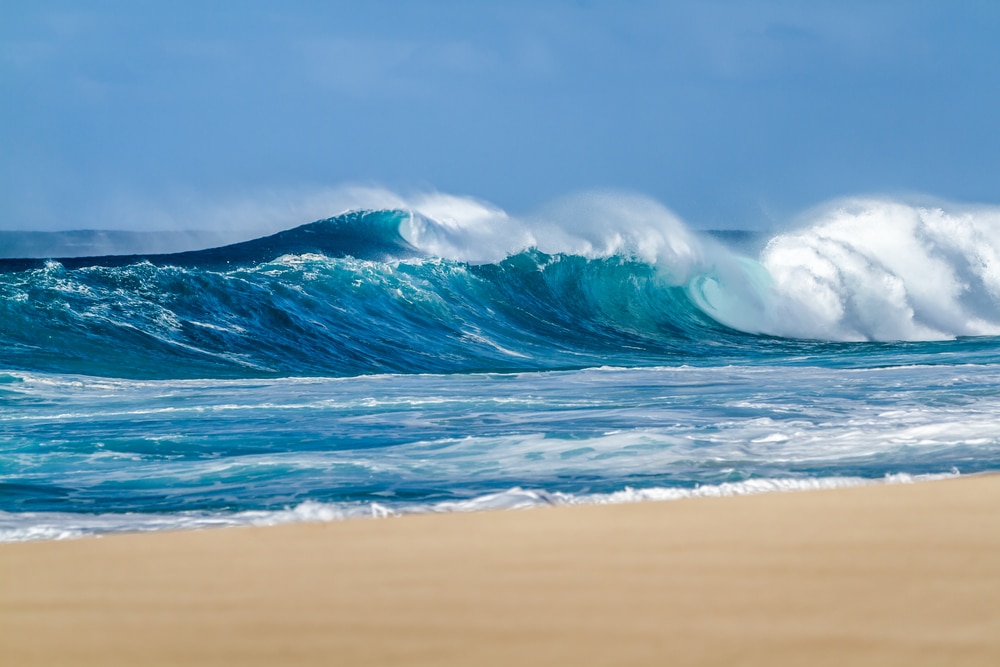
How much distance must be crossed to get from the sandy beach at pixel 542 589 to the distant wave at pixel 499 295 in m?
7.14

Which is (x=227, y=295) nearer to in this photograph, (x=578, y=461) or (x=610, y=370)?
(x=610, y=370)

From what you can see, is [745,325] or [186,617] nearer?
[186,617]

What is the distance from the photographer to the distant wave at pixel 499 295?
11.0 metres

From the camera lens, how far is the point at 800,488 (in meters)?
3.70

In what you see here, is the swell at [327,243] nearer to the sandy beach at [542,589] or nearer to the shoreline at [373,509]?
the shoreline at [373,509]

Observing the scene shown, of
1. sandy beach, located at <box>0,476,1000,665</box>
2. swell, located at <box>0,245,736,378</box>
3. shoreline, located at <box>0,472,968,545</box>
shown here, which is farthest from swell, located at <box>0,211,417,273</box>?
sandy beach, located at <box>0,476,1000,665</box>

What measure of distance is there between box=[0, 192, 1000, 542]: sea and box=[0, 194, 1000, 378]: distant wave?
50mm

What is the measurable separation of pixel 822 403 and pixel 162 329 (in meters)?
7.61

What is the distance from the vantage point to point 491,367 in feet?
36.3

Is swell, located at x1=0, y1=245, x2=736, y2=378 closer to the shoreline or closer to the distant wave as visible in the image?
the distant wave

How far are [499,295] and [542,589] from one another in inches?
511

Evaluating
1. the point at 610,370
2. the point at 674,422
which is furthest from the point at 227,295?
the point at 674,422

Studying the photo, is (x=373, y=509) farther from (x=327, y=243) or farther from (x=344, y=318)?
(x=327, y=243)

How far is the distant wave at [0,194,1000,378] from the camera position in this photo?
1102cm
